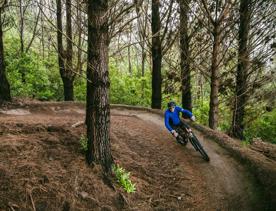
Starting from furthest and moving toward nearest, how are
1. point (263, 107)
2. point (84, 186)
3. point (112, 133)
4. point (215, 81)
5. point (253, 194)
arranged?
point (263, 107)
point (215, 81)
point (112, 133)
point (253, 194)
point (84, 186)

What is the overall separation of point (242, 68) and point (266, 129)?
1002 cm

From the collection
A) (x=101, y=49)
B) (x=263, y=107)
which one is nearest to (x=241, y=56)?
(x=263, y=107)

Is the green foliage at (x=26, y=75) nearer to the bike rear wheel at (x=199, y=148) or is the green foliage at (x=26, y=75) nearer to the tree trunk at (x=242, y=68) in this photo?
the tree trunk at (x=242, y=68)

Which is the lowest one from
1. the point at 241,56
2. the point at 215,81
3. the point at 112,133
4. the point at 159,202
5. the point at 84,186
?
the point at 159,202

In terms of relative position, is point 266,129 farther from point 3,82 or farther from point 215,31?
point 3,82

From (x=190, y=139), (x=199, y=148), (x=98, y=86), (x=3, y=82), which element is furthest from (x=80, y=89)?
(x=98, y=86)

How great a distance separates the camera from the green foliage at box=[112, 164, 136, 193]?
26.7ft

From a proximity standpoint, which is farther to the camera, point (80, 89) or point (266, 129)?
point (80, 89)

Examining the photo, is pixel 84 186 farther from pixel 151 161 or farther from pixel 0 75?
pixel 0 75

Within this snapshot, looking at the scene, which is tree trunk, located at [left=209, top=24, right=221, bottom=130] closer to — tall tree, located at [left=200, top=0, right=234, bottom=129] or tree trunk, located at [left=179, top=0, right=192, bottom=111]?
tall tree, located at [left=200, top=0, right=234, bottom=129]

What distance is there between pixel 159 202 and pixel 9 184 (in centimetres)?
340

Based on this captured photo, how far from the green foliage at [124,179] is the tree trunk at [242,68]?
704 cm

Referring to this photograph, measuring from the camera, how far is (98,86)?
797 cm

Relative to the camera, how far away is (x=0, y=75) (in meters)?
14.0
